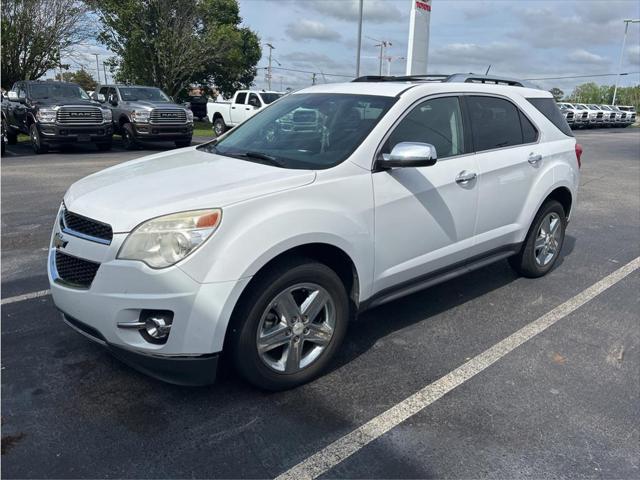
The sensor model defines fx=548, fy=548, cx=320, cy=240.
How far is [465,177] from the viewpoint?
4016 mm

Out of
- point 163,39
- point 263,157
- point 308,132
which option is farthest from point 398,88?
point 163,39

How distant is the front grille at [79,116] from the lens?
14.4m

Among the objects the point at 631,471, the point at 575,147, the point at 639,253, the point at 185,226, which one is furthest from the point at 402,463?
the point at 639,253

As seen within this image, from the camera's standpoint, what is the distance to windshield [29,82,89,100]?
15.2 metres

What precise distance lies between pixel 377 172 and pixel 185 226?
1.31 m

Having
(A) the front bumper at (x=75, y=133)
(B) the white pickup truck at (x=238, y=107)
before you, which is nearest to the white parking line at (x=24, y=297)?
(A) the front bumper at (x=75, y=133)

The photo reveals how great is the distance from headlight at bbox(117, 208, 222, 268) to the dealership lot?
902 millimetres

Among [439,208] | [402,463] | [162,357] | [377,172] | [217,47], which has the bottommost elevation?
[402,463]

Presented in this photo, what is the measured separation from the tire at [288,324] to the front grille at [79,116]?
44.0 ft

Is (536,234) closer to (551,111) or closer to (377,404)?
(551,111)

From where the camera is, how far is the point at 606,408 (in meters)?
3.17

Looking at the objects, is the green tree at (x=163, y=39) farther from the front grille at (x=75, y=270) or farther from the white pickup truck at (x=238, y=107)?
the front grille at (x=75, y=270)

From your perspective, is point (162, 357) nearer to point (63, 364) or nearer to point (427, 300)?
point (63, 364)

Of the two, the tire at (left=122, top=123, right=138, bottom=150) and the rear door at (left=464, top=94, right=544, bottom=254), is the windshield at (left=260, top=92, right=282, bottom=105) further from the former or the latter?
the rear door at (left=464, top=94, right=544, bottom=254)
